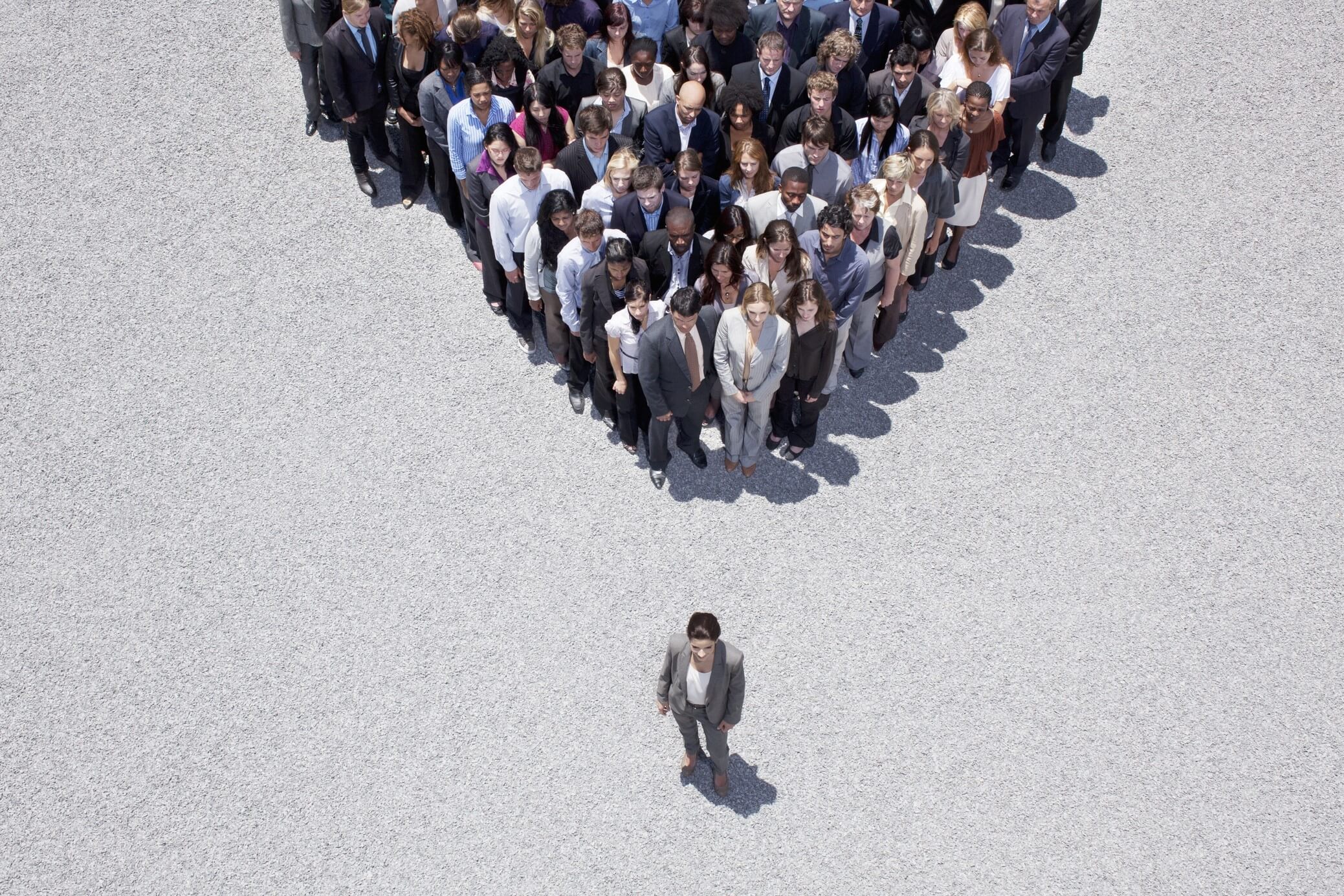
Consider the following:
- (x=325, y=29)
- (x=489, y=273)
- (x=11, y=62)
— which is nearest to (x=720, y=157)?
(x=489, y=273)

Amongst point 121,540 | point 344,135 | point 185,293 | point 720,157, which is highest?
point 720,157

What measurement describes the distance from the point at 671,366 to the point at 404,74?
3.70m

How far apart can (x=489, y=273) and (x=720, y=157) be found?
2040mm

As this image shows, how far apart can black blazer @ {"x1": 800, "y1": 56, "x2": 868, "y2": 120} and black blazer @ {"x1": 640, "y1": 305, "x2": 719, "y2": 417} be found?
2602mm

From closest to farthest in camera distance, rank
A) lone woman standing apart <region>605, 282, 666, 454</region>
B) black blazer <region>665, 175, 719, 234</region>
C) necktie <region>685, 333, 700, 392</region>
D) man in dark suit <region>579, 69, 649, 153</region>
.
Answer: lone woman standing apart <region>605, 282, 666, 454</region>, necktie <region>685, 333, 700, 392</region>, black blazer <region>665, 175, 719, 234</region>, man in dark suit <region>579, 69, 649, 153</region>

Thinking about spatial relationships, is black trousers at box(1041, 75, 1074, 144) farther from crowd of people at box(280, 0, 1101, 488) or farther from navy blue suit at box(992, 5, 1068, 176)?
navy blue suit at box(992, 5, 1068, 176)

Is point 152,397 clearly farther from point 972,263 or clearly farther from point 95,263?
point 972,263

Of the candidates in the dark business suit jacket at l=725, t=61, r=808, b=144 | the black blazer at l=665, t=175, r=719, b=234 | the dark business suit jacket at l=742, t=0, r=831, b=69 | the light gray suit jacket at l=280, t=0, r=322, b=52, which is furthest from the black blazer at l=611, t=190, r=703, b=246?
the light gray suit jacket at l=280, t=0, r=322, b=52

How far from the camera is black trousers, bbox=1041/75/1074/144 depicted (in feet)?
31.9

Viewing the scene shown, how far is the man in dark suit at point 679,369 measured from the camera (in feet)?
23.6

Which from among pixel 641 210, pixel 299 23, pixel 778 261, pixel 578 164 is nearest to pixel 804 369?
pixel 778 261

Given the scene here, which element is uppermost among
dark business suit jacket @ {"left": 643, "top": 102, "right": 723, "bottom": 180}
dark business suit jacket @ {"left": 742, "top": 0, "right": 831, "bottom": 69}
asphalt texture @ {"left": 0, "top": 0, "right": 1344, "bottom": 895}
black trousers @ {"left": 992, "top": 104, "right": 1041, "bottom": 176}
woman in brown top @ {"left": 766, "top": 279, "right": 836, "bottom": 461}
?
dark business suit jacket @ {"left": 742, "top": 0, "right": 831, "bottom": 69}

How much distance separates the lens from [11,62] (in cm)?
1071

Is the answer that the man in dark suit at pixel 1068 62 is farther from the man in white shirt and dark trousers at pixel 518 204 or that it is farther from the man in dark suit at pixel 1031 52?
the man in white shirt and dark trousers at pixel 518 204
